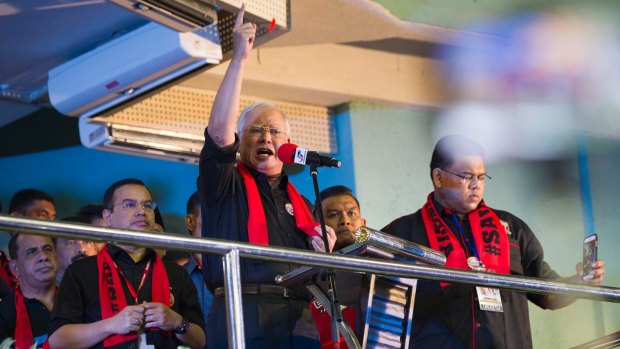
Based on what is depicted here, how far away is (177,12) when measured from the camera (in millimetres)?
3869

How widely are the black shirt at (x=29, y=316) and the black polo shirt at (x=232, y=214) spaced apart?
41.4 inches

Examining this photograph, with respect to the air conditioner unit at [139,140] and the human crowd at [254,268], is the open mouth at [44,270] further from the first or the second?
the air conditioner unit at [139,140]

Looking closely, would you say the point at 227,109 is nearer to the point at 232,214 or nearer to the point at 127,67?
the point at 232,214

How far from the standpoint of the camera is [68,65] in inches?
193

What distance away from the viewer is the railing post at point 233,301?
2.29 meters

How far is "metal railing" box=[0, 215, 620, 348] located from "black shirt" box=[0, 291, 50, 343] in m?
1.66

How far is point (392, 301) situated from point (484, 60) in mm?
3611

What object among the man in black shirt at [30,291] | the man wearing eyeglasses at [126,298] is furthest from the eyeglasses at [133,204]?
the man in black shirt at [30,291]

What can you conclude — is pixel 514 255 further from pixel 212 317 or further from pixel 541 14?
pixel 541 14

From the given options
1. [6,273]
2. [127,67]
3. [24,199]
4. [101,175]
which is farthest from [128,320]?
[101,175]

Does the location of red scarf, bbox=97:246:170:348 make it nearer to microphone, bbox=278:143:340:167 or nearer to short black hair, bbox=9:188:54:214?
microphone, bbox=278:143:340:167

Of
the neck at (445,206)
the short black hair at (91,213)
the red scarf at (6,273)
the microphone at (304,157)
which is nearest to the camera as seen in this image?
the microphone at (304,157)

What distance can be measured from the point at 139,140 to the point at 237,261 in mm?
3019

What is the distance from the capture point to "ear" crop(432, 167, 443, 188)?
3592mm
